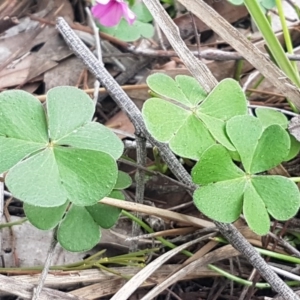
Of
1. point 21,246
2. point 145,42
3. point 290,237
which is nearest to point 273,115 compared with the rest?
point 290,237

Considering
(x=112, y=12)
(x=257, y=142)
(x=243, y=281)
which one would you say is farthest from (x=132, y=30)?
(x=243, y=281)

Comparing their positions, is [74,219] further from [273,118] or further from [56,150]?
[273,118]

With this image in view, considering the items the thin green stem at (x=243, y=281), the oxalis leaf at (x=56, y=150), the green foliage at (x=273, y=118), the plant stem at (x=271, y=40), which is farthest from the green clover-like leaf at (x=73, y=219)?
the plant stem at (x=271, y=40)

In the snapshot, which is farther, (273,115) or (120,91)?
(273,115)

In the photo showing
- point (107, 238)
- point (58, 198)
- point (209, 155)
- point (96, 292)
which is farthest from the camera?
point (107, 238)

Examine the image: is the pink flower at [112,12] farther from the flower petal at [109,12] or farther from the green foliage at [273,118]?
the green foliage at [273,118]

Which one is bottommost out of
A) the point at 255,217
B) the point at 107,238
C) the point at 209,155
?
the point at 107,238

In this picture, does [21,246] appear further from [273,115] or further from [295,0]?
[295,0]

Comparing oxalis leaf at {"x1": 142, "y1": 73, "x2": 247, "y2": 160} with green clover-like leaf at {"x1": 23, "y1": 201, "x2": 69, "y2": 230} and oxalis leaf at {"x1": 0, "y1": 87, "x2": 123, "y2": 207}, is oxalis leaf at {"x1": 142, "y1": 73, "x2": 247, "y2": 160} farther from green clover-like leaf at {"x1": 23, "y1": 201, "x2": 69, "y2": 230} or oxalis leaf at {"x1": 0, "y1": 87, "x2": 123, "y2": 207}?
green clover-like leaf at {"x1": 23, "y1": 201, "x2": 69, "y2": 230}
